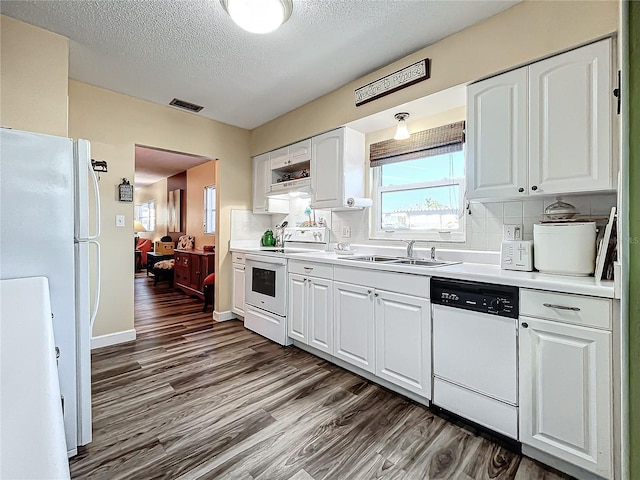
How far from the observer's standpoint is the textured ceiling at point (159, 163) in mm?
5367

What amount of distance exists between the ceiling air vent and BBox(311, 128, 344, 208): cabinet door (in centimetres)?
137

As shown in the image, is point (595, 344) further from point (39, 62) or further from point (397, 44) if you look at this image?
point (39, 62)

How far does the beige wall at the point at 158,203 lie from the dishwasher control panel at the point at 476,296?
770cm

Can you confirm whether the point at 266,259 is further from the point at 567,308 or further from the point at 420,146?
the point at 567,308

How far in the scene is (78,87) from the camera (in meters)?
2.83

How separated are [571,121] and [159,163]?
655cm

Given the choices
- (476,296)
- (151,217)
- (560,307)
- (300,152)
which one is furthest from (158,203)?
(560,307)

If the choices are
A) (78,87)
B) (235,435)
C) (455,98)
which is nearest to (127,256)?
(78,87)

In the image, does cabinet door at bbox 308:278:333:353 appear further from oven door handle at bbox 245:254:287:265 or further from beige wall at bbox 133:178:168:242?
beige wall at bbox 133:178:168:242

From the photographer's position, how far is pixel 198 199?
6.37m

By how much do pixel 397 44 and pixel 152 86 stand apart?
228 cm

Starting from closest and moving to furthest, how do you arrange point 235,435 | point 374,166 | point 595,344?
point 595,344
point 235,435
point 374,166

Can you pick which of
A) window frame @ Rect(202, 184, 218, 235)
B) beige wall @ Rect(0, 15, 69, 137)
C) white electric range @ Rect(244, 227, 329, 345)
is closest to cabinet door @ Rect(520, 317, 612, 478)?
white electric range @ Rect(244, 227, 329, 345)

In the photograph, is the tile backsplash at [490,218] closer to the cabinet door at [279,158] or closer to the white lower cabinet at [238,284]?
the cabinet door at [279,158]
